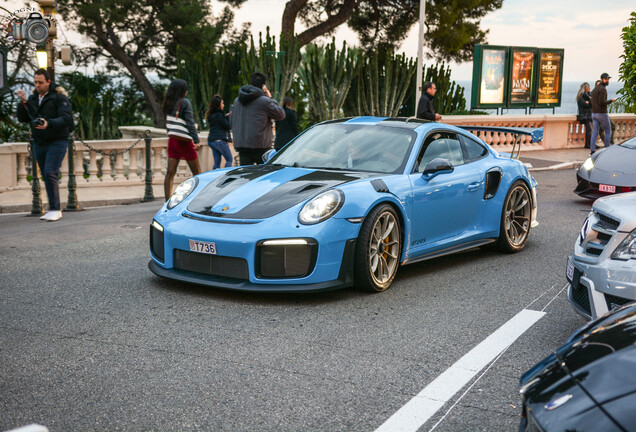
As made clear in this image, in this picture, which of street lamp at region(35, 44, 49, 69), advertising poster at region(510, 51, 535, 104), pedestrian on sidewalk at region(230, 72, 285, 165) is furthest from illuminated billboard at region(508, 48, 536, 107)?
pedestrian on sidewalk at region(230, 72, 285, 165)

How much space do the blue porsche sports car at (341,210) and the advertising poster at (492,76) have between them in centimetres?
1740

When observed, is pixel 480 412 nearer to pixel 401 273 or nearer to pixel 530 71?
pixel 401 273

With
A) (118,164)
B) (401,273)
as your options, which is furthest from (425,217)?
(118,164)

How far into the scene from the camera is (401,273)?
23.7 ft

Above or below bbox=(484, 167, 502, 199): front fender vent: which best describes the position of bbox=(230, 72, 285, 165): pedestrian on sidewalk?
above

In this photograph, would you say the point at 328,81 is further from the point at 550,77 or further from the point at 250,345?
the point at 250,345

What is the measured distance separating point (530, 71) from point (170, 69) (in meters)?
15.2

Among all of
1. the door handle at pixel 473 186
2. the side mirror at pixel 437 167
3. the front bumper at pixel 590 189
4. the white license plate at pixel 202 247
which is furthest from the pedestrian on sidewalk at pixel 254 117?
the white license plate at pixel 202 247

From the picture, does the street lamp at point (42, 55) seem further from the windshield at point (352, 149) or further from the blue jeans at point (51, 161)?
the windshield at point (352, 149)

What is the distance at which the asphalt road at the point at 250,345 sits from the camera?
3844mm

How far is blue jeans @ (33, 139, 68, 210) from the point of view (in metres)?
10.4

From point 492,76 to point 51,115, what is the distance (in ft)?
57.0

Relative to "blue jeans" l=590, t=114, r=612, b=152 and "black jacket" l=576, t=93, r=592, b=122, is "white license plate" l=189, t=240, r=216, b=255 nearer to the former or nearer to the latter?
"blue jeans" l=590, t=114, r=612, b=152

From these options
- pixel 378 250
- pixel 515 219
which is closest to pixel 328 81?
pixel 515 219
